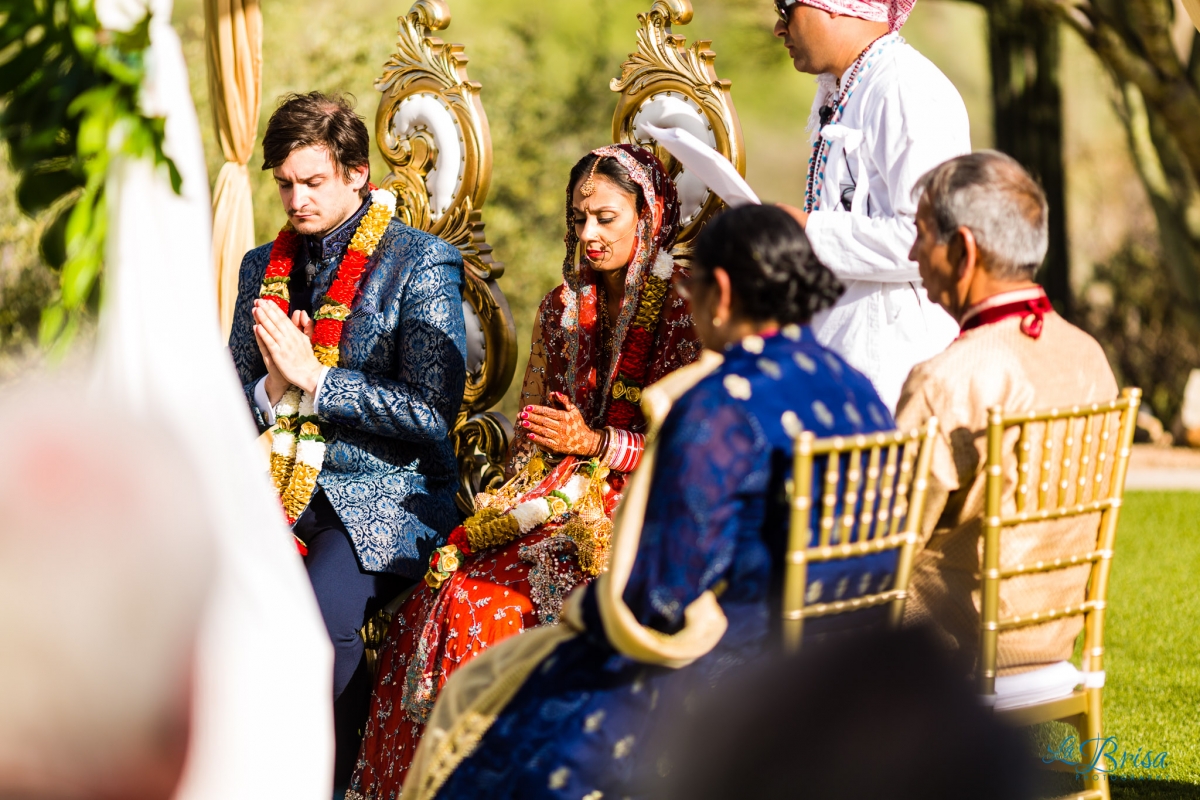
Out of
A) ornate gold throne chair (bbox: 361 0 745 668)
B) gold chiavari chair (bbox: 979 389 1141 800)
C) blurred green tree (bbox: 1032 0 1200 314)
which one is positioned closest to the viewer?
gold chiavari chair (bbox: 979 389 1141 800)

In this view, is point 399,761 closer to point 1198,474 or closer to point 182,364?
point 182,364

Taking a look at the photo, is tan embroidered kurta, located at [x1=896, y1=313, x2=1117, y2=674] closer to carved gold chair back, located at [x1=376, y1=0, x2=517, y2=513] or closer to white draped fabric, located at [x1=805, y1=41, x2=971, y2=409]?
white draped fabric, located at [x1=805, y1=41, x2=971, y2=409]

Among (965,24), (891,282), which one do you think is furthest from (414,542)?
(965,24)

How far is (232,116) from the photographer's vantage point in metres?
4.66

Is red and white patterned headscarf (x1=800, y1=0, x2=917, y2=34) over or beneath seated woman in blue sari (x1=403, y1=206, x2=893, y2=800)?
over

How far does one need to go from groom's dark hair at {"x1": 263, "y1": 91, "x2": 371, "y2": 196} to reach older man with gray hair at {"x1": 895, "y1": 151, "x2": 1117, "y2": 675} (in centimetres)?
170

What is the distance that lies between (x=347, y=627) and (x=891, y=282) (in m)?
1.59

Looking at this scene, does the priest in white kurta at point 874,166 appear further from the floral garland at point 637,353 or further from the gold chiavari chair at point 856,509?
the gold chiavari chair at point 856,509

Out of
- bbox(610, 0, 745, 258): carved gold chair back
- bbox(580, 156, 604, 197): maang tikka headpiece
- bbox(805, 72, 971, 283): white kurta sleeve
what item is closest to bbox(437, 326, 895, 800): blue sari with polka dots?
bbox(805, 72, 971, 283): white kurta sleeve

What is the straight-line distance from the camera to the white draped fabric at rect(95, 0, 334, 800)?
1.57 metres

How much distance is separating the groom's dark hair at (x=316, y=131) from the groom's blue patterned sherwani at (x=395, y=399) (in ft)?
0.60

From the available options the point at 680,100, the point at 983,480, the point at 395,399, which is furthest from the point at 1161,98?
the point at 983,480

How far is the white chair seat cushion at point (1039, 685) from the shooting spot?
2426 mm

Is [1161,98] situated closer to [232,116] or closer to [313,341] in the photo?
[232,116]
